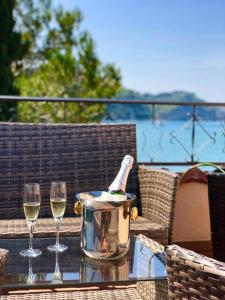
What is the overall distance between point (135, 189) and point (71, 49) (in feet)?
38.4

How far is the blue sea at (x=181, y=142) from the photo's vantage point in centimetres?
356

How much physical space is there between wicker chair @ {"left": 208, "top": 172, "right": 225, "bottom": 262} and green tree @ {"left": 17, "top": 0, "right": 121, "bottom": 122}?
7.20 m

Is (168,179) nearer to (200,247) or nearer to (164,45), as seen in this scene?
(200,247)

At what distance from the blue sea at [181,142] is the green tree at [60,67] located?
18.7ft

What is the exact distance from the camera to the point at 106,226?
4.60ft

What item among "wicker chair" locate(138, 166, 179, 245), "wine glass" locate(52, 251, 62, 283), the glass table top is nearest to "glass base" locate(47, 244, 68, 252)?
the glass table top

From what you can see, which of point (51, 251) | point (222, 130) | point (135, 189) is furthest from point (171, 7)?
point (51, 251)

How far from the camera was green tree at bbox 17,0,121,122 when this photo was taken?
11.3 meters

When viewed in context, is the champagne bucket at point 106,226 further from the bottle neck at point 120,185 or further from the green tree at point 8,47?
the green tree at point 8,47

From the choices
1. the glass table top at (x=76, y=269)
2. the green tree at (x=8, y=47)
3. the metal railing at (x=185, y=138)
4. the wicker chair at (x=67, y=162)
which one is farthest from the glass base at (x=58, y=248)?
the green tree at (x=8, y=47)

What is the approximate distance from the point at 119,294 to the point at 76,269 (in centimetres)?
31

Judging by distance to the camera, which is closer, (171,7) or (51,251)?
(51,251)

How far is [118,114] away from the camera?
18.2ft

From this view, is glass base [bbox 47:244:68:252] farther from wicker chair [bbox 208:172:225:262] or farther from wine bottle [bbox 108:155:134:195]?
wicker chair [bbox 208:172:225:262]
